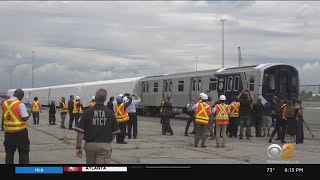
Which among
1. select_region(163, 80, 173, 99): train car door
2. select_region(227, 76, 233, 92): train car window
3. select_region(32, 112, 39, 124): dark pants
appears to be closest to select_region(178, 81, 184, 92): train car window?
select_region(163, 80, 173, 99): train car door

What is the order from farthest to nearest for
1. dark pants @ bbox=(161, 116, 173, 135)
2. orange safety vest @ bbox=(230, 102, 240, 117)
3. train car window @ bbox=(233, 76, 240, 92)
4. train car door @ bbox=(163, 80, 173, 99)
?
train car door @ bbox=(163, 80, 173, 99) → train car window @ bbox=(233, 76, 240, 92) → dark pants @ bbox=(161, 116, 173, 135) → orange safety vest @ bbox=(230, 102, 240, 117)

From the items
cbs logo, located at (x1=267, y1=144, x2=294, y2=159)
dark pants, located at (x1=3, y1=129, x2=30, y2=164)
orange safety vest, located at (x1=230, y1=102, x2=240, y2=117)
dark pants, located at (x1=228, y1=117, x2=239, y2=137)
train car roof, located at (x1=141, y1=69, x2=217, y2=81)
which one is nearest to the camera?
cbs logo, located at (x1=267, y1=144, x2=294, y2=159)

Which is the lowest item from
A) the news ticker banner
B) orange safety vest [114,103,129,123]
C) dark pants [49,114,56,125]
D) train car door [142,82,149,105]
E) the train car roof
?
dark pants [49,114,56,125]

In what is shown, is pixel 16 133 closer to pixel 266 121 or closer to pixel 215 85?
pixel 266 121

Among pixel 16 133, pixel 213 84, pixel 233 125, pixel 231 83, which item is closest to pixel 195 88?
pixel 213 84

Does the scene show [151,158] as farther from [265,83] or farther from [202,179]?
[265,83]

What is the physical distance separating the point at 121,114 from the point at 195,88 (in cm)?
1482

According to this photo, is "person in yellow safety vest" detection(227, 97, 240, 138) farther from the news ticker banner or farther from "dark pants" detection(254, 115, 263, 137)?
the news ticker banner

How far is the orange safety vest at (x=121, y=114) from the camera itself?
1513 centimetres

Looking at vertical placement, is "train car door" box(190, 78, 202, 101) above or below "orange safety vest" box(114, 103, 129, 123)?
above

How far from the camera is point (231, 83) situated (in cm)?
2566

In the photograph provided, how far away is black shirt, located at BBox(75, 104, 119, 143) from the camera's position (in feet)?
22.0

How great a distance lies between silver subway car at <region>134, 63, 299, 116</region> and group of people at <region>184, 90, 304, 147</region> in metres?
4.49

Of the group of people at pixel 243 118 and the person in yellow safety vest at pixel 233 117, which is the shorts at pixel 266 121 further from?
the person in yellow safety vest at pixel 233 117
